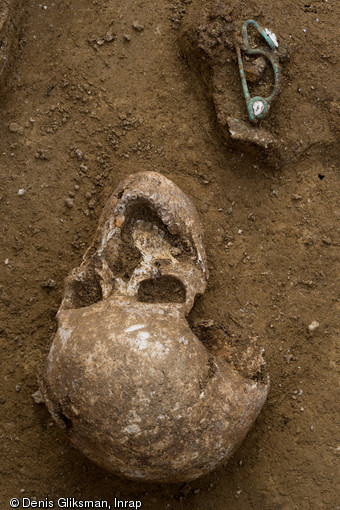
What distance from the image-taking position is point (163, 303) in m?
3.82

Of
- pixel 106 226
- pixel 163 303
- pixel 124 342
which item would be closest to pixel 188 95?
pixel 106 226

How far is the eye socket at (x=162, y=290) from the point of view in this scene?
3904 millimetres

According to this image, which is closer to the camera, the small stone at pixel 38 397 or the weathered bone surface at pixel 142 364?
the weathered bone surface at pixel 142 364

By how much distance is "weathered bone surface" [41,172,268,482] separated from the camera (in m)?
3.40

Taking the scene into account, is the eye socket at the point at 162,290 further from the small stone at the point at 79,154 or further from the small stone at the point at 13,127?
the small stone at the point at 13,127

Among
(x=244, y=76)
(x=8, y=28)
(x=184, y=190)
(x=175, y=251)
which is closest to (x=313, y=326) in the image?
(x=175, y=251)

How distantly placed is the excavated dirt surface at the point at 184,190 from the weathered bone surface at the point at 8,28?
8cm

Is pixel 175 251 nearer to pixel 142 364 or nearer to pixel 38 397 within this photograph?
pixel 142 364

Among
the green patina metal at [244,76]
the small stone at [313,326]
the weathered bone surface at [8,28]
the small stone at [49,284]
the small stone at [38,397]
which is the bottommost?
the small stone at [313,326]

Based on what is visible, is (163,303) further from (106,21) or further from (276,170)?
(106,21)

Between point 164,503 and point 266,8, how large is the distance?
3.53 meters

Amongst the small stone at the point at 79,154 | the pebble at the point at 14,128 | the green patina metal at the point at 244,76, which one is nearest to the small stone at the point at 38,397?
the small stone at the point at 79,154

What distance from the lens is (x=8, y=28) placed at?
4371 mm

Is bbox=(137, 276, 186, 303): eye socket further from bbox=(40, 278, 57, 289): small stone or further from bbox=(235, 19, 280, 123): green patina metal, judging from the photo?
bbox=(235, 19, 280, 123): green patina metal
